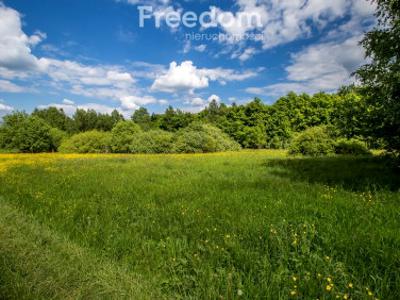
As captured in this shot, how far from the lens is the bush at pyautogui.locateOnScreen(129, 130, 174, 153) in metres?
34.5

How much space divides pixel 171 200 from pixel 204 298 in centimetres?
422

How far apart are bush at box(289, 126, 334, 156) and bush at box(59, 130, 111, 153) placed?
30.2 meters

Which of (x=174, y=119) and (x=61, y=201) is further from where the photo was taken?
(x=174, y=119)

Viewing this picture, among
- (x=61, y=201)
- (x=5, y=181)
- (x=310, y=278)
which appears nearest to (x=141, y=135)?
(x=5, y=181)

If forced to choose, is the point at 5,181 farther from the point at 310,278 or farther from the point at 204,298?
the point at 310,278

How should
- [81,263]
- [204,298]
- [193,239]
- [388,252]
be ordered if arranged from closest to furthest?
[204,298] < [388,252] < [81,263] < [193,239]

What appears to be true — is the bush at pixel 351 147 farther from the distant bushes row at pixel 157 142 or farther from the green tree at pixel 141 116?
the green tree at pixel 141 116

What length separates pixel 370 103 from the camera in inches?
304

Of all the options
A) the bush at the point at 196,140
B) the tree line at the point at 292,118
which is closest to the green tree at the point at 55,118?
the tree line at the point at 292,118

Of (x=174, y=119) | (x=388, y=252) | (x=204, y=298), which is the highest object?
(x=174, y=119)

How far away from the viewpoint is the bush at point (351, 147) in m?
21.2

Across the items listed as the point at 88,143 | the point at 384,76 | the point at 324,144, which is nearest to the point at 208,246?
the point at 384,76

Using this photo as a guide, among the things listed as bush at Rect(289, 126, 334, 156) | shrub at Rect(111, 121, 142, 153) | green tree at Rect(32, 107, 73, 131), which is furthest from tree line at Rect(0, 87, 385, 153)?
green tree at Rect(32, 107, 73, 131)

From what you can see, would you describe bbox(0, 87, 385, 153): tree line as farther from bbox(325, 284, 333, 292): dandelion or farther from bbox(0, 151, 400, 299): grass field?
bbox(325, 284, 333, 292): dandelion
